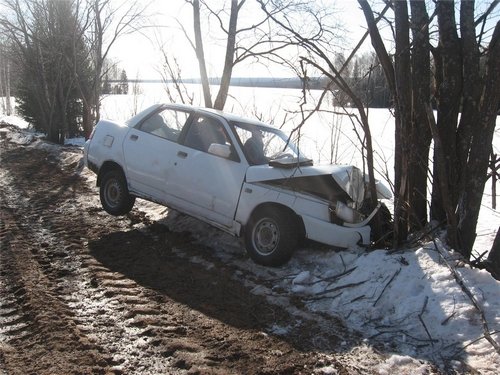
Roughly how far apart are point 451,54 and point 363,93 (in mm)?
1172

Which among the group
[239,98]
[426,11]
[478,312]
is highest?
[426,11]

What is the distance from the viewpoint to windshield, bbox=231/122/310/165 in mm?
5980

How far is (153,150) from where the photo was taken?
652 centimetres

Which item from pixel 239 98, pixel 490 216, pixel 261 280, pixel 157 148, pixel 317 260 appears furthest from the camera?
pixel 239 98

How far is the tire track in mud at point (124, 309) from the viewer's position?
332 cm

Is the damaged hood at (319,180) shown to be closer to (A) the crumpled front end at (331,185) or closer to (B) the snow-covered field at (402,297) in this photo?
(A) the crumpled front end at (331,185)

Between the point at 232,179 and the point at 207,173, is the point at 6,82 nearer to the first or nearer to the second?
the point at 207,173

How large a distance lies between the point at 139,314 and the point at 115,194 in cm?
328

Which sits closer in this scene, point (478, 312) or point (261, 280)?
point (478, 312)

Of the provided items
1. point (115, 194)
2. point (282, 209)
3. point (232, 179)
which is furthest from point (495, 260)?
point (115, 194)

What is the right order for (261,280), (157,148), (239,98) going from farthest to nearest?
(239,98)
(157,148)
(261,280)

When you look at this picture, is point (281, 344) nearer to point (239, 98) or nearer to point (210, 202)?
point (210, 202)

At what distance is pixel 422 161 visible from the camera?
5227 millimetres

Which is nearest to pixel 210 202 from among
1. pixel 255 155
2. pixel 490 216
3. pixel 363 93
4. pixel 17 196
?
pixel 255 155
